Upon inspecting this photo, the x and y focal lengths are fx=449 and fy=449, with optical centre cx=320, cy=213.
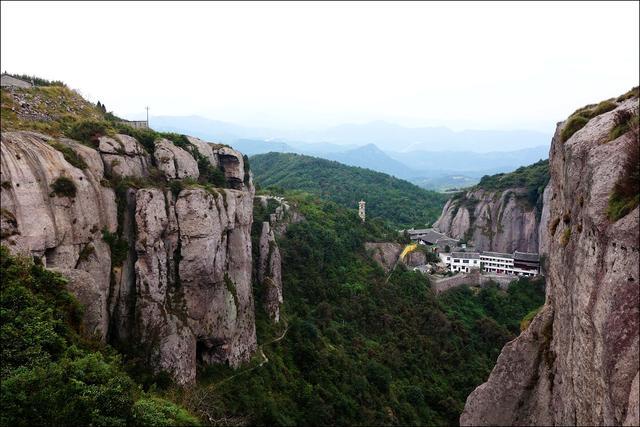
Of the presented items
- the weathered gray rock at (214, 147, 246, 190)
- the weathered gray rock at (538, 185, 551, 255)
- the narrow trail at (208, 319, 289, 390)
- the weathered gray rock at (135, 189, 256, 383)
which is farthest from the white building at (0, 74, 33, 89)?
the weathered gray rock at (538, 185, 551, 255)

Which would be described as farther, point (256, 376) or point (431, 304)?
point (431, 304)

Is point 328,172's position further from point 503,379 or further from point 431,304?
point 503,379

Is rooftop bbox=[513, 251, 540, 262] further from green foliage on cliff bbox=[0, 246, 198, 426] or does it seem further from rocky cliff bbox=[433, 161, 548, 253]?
green foliage on cliff bbox=[0, 246, 198, 426]

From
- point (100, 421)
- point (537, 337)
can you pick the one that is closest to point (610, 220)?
point (537, 337)

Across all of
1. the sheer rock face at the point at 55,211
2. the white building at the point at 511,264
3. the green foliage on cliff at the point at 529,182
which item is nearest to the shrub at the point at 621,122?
the sheer rock face at the point at 55,211

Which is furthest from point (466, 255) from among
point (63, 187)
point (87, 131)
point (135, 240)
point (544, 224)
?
point (63, 187)

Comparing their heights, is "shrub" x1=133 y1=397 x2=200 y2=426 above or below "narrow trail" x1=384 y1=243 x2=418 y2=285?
above
